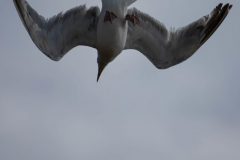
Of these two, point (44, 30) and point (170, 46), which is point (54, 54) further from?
point (170, 46)

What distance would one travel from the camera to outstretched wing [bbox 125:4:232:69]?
114 feet

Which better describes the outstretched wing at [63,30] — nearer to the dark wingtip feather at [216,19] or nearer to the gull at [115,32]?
the gull at [115,32]

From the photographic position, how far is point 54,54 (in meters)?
34.8

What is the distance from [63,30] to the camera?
115 feet

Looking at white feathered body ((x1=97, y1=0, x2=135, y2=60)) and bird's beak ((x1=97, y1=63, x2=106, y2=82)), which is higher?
white feathered body ((x1=97, y1=0, x2=135, y2=60))

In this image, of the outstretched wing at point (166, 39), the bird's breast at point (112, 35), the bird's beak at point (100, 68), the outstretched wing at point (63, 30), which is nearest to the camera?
the bird's breast at point (112, 35)

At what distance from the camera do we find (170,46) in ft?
116

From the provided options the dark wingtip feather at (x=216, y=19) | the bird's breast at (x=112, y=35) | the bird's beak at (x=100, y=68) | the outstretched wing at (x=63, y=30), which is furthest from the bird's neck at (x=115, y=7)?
the dark wingtip feather at (x=216, y=19)

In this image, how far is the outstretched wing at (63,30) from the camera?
34.5m

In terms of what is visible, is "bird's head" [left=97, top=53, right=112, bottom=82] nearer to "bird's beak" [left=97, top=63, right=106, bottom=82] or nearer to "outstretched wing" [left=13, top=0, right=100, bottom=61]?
"bird's beak" [left=97, top=63, right=106, bottom=82]

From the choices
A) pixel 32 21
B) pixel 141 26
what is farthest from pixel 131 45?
pixel 32 21

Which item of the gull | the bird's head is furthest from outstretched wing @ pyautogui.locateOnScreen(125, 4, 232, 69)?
the bird's head

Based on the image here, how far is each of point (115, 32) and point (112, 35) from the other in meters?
0.15

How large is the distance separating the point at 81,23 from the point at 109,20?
1237 millimetres
